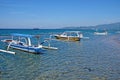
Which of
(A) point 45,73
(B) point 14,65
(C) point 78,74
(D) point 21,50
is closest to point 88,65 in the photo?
(C) point 78,74

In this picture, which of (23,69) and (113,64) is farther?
(113,64)

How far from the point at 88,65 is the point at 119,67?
328cm

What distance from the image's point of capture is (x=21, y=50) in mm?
36094

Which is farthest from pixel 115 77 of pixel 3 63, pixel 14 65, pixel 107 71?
pixel 3 63

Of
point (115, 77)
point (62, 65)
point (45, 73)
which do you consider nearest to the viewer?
point (115, 77)

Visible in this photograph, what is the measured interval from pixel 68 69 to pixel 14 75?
5.54 metres

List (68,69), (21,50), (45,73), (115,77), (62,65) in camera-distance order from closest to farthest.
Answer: (115,77), (45,73), (68,69), (62,65), (21,50)

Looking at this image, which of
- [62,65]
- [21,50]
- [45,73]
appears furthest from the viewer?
[21,50]

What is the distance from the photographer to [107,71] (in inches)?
824

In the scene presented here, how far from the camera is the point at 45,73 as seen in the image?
66.4 feet

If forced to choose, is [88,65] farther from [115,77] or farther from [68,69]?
[115,77]

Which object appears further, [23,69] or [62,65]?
[62,65]

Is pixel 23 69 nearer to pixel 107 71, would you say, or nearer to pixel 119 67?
pixel 107 71

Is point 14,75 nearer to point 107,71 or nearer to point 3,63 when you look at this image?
point 3,63
